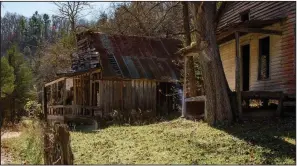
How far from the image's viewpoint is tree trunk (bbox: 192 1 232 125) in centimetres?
1338

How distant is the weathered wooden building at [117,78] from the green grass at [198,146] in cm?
836

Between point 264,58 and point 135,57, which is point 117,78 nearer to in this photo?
point 135,57

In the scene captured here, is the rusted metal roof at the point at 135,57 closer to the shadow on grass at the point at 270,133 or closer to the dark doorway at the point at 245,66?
the dark doorway at the point at 245,66

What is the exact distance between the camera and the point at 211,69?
1362cm

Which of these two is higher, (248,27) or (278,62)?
(248,27)

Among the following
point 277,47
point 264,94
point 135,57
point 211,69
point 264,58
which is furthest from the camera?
point 135,57

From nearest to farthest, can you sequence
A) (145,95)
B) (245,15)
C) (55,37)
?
(245,15) → (145,95) → (55,37)

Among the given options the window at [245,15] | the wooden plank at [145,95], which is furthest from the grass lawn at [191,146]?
the wooden plank at [145,95]

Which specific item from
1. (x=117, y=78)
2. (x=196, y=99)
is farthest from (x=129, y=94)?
(x=196, y=99)

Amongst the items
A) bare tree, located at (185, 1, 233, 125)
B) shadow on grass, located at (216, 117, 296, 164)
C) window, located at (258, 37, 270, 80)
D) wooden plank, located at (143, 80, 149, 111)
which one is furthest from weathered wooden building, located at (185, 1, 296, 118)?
wooden plank, located at (143, 80, 149, 111)

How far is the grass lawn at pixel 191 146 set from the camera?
905 cm

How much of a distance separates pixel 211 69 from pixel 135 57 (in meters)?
11.2

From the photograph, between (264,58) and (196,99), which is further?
(264,58)

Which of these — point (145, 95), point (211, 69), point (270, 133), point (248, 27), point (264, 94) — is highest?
point (248, 27)
